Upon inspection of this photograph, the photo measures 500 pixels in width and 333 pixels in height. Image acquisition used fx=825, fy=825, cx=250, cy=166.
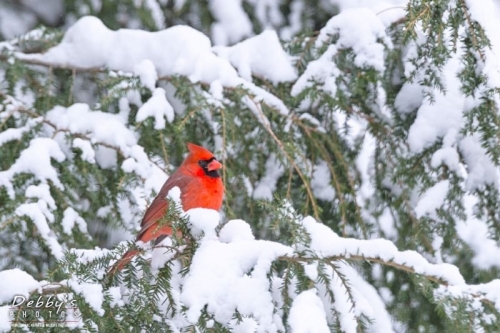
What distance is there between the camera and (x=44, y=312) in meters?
2.12

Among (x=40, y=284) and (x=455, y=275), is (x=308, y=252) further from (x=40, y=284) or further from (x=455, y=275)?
(x=40, y=284)

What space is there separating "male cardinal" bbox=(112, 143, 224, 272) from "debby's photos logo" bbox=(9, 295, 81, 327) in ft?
2.23

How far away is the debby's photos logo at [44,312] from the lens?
210 cm

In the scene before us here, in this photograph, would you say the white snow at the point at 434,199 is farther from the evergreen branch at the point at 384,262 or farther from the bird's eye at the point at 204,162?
the evergreen branch at the point at 384,262

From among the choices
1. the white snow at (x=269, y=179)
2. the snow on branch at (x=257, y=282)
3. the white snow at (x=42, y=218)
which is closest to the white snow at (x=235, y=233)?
the snow on branch at (x=257, y=282)

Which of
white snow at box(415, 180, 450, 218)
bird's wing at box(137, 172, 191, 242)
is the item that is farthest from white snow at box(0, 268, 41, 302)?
white snow at box(415, 180, 450, 218)

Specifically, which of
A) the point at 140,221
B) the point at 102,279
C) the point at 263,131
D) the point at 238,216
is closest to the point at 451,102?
the point at 263,131

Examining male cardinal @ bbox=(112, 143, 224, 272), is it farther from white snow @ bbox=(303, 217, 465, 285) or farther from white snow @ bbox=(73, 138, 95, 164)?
white snow @ bbox=(303, 217, 465, 285)

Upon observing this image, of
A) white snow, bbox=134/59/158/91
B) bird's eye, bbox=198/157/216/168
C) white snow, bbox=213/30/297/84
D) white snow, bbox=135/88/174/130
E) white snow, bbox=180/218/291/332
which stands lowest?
white snow, bbox=180/218/291/332

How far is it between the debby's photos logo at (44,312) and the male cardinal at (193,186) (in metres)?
0.68

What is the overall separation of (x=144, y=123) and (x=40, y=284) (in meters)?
1.12

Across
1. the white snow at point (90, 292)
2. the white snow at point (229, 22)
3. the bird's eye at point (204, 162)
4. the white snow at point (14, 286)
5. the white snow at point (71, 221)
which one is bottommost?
the white snow at point (90, 292)

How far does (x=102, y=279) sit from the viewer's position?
2.22 m

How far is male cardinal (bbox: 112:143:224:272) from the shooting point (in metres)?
2.91
